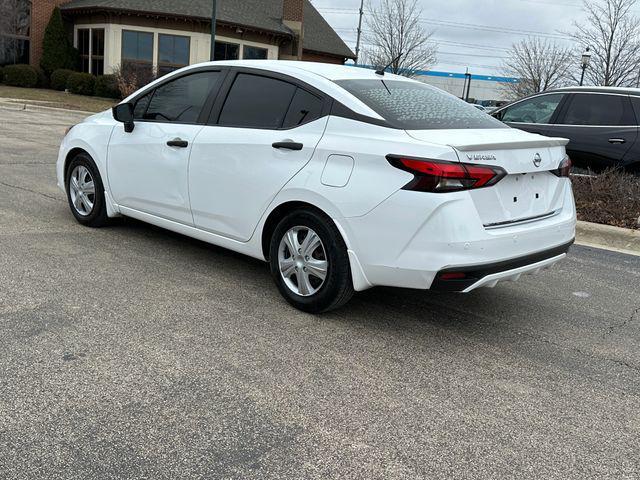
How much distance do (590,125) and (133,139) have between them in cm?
665

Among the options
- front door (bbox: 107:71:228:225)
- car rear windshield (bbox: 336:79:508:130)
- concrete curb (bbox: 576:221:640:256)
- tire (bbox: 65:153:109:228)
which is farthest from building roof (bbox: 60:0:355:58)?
car rear windshield (bbox: 336:79:508:130)

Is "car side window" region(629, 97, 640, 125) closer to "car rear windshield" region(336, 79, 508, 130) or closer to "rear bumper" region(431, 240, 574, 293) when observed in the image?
"car rear windshield" region(336, 79, 508, 130)

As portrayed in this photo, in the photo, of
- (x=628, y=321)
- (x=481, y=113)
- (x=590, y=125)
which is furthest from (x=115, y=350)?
(x=590, y=125)

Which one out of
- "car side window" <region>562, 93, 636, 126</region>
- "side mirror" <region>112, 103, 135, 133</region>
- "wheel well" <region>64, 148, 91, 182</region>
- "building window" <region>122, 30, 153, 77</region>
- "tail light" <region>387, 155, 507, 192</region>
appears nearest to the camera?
"tail light" <region>387, 155, 507, 192</region>

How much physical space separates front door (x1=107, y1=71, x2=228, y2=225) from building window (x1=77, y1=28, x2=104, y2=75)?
27542 millimetres

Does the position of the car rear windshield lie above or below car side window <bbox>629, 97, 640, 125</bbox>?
below

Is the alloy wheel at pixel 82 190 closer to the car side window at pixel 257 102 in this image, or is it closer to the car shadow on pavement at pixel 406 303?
the car shadow on pavement at pixel 406 303

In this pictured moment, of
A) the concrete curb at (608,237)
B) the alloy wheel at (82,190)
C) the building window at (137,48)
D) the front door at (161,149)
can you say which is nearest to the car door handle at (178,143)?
the front door at (161,149)

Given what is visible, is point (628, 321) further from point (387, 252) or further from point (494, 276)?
point (387, 252)

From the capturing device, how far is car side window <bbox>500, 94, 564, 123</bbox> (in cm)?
959

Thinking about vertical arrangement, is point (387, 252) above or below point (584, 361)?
above

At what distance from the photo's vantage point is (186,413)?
299 centimetres

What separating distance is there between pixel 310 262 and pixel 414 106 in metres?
1.29

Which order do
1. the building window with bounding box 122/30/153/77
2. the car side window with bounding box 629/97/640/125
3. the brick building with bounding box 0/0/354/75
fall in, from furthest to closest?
the building window with bounding box 122/30/153/77, the brick building with bounding box 0/0/354/75, the car side window with bounding box 629/97/640/125
